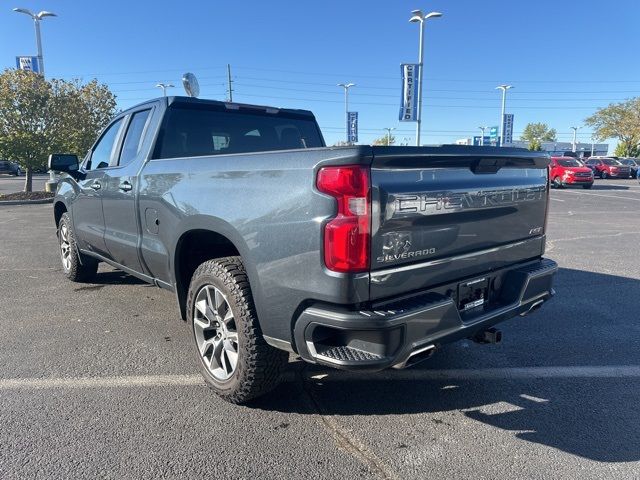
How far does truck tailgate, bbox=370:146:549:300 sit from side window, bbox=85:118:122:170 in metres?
3.34

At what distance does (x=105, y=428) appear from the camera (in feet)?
9.09

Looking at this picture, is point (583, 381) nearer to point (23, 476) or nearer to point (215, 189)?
point (215, 189)

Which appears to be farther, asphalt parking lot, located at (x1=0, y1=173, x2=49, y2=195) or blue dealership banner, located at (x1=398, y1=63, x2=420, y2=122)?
blue dealership banner, located at (x1=398, y1=63, x2=420, y2=122)

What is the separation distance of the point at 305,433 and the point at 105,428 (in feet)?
3.79

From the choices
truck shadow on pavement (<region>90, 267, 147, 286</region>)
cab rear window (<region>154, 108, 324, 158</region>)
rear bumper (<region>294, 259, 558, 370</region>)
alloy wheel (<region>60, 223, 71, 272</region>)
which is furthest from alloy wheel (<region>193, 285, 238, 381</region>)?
alloy wheel (<region>60, 223, 71, 272</region>)

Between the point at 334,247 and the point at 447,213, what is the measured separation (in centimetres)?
73

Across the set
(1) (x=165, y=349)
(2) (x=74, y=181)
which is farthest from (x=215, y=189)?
(2) (x=74, y=181)

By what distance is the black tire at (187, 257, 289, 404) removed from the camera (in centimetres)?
277

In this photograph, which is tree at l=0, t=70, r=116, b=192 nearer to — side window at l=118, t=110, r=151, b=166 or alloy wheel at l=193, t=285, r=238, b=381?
side window at l=118, t=110, r=151, b=166

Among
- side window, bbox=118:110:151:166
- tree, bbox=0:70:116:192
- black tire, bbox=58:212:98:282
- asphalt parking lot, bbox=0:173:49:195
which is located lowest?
asphalt parking lot, bbox=0:173:49:195

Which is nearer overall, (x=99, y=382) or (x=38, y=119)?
(x=99, y=382)

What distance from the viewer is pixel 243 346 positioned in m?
2.79

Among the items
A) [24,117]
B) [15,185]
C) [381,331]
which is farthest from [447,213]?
[15,185]

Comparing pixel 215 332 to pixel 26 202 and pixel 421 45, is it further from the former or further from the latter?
pixel 421 45
